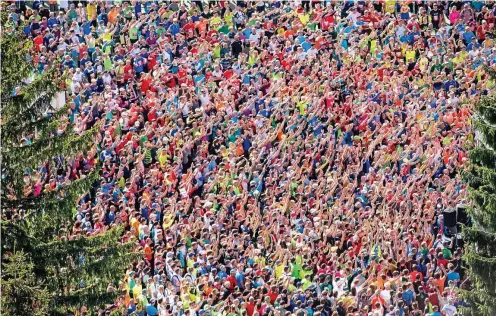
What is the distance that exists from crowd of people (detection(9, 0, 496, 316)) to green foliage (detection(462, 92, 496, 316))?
6.99ft

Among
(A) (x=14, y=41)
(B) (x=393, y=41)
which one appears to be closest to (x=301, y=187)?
(B) (x=393, y=41)

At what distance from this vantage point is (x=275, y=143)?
1347 inches

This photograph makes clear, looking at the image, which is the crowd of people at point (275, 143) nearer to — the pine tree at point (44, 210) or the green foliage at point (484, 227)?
the green foliage at point (484, 227)

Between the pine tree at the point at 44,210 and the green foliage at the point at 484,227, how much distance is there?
533 cm

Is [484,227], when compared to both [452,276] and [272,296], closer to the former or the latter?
[452,276]

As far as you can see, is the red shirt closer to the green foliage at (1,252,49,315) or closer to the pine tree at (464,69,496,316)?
the pine tree at (464,69,496,316)

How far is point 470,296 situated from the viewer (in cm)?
2539

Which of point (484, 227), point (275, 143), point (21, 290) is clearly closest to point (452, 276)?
point (484, 227)

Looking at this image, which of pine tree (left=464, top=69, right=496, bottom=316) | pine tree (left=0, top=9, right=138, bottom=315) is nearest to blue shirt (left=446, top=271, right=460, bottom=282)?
pine tree (left=464, top=69, right=496, bottom=316)

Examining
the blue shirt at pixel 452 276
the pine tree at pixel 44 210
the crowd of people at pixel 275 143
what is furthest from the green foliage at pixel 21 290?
the blue shirt at pixel 452 276

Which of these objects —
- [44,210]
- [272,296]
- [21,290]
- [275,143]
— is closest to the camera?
[21,290]

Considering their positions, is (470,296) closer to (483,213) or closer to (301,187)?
(483,213)

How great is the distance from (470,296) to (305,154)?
8.69 m

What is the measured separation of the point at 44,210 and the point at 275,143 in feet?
39.7
